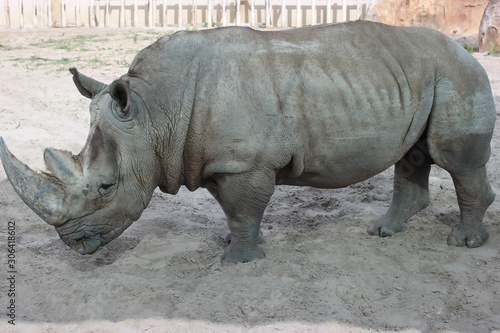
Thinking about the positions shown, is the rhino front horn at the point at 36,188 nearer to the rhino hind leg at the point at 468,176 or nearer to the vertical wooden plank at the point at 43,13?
the rhino hind leg at the point at 468,176

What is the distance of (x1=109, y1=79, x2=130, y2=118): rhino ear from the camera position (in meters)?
3.96

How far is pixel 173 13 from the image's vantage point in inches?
674

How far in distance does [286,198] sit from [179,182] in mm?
2024

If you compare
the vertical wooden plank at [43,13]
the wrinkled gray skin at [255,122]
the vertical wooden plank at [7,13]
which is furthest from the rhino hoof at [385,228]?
the vertical wooden plank at [7,13]

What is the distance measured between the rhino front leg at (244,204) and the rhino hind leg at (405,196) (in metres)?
1.19

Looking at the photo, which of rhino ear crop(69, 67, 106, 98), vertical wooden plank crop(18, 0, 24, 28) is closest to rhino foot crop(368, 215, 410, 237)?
rhino ear crop(69, 67, 106, 98)

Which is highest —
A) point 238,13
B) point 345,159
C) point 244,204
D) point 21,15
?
point 345,159

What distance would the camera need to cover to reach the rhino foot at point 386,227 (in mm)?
5297

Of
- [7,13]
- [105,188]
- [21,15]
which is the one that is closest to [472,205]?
[105,188]

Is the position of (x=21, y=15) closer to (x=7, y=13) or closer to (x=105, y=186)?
(x=7, y=13)

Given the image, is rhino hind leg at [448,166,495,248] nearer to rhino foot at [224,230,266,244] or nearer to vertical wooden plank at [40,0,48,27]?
rhino foot at [224,230,266,244]

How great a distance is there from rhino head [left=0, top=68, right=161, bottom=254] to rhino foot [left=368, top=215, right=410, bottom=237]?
1966 millimetres

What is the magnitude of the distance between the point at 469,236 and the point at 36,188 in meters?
3.23

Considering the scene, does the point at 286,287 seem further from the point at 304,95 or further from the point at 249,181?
the point at 304,95
